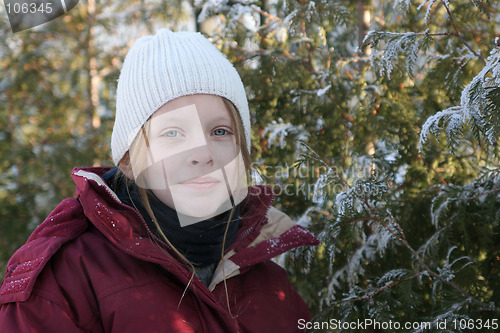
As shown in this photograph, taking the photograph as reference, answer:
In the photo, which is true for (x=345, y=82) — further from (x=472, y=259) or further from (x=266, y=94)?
→ (x=472, y=259)

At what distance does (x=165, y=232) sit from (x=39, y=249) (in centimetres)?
44

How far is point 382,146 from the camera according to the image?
2299mm

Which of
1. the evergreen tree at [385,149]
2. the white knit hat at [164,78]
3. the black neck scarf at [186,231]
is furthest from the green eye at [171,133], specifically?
the evergreen tree at [385,149]

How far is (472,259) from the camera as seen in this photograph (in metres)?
1.79

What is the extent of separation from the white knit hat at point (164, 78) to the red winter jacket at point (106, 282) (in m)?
0.28

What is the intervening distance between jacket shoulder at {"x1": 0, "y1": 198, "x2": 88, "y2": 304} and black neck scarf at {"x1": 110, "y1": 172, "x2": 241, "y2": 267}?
200 millimetres

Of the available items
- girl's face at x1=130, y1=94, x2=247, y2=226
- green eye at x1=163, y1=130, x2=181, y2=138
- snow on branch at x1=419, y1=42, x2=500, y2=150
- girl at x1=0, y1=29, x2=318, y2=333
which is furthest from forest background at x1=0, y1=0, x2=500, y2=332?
green eye at x1=163, y1=130, x2=181, y2=138

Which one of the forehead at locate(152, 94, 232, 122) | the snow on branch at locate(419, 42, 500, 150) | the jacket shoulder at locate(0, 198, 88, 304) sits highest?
the snow on branch at locate(419, 42, 500, 150)

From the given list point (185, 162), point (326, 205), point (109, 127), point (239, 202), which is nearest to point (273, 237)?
point (239, 202)

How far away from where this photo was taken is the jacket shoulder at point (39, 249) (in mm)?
1424

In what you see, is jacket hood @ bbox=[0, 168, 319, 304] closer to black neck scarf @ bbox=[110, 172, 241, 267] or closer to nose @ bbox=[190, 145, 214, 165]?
black neck scarf @ bbox=[110, 172, 241, 267]

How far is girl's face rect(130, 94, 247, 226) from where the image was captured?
5.56 feet

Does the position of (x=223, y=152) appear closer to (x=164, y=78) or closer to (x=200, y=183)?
(x=200, y=183)

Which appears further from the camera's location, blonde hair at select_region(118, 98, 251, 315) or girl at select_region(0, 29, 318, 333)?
blonde hair at select_region(118, 98, 251, 315)
